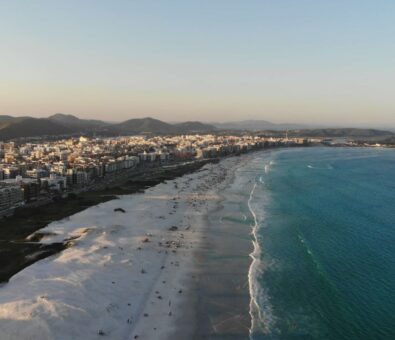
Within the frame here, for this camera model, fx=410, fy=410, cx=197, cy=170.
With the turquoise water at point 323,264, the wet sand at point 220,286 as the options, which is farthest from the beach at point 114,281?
the turquoise water at point 323,264

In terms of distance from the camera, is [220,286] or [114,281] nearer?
[114,281]

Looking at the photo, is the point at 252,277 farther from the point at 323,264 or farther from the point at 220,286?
the point at 323,264

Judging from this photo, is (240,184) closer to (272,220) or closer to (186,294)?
(272,220)

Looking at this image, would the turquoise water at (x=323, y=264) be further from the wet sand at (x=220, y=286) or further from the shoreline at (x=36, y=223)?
the shoreline at (x=36, y=223)

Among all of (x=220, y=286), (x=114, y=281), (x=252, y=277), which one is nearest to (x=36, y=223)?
(x=114, y=281)

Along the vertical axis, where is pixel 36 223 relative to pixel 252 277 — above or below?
below

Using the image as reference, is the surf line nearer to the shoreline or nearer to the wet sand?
the wet sand
